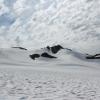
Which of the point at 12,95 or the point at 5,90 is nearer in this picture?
the point at 12,95

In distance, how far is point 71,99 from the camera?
10.4 m

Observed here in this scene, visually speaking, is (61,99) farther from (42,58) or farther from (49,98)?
(42,58)

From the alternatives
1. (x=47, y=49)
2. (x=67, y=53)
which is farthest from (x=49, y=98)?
(x=47, y=49)

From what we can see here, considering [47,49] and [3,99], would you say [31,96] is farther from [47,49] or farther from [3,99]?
[47,49]

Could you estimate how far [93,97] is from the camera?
36.5ft

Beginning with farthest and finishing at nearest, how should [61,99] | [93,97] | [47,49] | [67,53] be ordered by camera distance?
[47,49] < [67,53] < [93,97] < [61,99]

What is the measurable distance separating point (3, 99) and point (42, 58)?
89.2m

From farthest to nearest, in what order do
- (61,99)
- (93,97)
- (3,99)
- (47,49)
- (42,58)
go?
(47,49)
(42,58)
(93,97)
(61,99)
(3,99)

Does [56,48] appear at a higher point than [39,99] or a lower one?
higher

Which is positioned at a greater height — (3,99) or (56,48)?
(56,48)

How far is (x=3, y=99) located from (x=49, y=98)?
6.54 feet

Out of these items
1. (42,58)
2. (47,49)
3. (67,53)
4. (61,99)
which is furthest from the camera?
(47,49)

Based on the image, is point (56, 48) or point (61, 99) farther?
point (56, 48)

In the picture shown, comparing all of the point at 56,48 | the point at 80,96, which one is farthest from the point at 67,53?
the point at 80,96
